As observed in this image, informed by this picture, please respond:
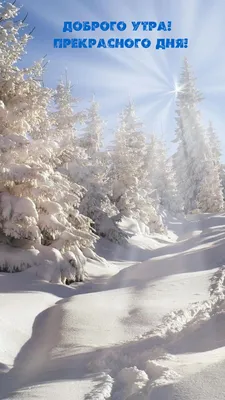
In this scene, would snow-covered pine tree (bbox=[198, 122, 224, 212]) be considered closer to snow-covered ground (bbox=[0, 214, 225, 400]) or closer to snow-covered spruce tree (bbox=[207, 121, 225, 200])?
snow-covered spruce tree (bbox=[207, 121, 225, 200])

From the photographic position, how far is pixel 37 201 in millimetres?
12422

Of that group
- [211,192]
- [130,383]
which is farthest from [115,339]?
[211,192]

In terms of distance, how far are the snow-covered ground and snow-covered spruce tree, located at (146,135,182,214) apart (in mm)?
38162

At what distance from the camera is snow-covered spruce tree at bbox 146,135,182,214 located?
4969 cm

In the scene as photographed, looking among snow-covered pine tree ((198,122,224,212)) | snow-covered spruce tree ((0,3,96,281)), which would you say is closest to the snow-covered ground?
snow-covered spruce tree ((0,3,96,281))

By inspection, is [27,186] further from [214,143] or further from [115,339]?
[214,143]

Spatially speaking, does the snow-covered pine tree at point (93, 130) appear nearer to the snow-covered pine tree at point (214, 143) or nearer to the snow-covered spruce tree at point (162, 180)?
the snow-covered spruce tree at point (162, 180)

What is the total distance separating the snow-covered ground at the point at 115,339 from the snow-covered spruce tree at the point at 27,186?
39.8 inches

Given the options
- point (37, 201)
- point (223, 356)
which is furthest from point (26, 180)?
point (223, 356)

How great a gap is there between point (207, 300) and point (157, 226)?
84.6ft

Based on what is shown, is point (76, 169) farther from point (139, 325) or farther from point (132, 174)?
point (139, 325)

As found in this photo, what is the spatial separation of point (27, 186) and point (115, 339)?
711 centimetres

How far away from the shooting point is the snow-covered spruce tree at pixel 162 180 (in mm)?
49691

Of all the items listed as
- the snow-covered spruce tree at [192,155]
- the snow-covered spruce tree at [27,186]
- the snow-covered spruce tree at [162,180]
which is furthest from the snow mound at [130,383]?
the snow-covered spruce tree at [192,155]
